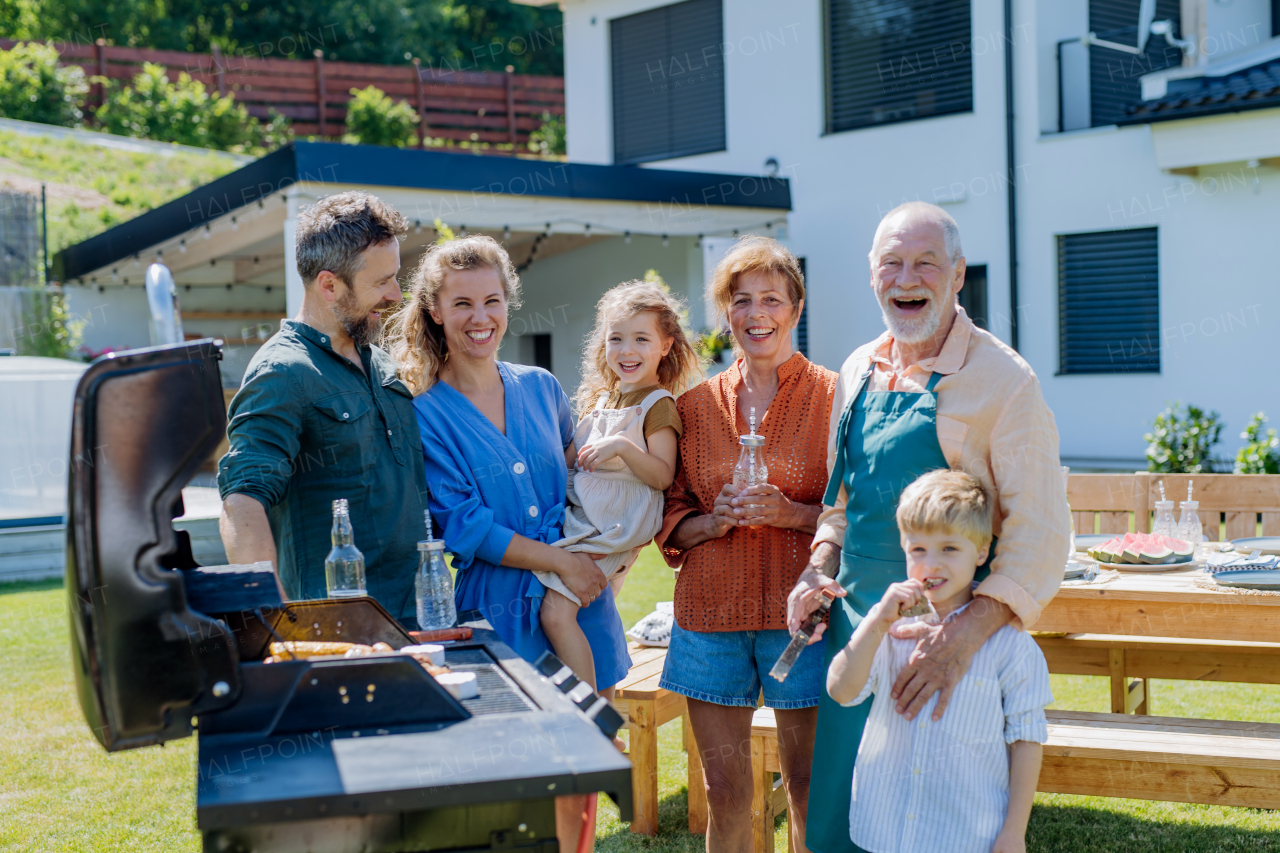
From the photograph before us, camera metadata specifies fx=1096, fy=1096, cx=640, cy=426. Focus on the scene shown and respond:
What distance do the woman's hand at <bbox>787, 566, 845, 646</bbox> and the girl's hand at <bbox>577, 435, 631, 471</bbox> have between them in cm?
69

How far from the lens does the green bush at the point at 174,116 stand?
78.7 feet

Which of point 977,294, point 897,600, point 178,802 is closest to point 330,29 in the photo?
point 977,294

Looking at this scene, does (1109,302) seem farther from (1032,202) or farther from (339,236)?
(339,236)

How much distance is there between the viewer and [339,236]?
2777 mm

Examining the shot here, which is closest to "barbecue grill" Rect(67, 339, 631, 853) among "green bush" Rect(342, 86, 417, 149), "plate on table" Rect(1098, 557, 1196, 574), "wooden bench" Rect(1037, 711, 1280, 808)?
"wooden bench" Rect(1037, 711, 1280, 808)

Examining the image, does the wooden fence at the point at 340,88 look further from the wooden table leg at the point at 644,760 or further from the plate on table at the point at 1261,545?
the wooden table leg at the point at 644,760

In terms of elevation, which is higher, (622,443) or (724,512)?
(622,443)

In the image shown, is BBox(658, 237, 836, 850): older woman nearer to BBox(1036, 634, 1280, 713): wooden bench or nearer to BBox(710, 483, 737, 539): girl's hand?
BBox(710, 483, 737, 539): girl's hand

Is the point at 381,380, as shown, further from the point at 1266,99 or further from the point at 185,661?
the point at 1266,99

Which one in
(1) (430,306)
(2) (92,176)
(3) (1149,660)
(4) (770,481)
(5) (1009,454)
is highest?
(2) (92,176)

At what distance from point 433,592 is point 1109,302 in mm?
11906

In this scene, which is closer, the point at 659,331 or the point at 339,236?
the point at 339,236

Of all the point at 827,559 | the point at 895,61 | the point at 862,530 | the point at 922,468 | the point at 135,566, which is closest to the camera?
the point at 135,566

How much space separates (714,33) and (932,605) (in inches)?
584
